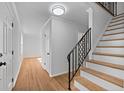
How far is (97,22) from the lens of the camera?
3.58 m

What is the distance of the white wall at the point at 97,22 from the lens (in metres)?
3.47

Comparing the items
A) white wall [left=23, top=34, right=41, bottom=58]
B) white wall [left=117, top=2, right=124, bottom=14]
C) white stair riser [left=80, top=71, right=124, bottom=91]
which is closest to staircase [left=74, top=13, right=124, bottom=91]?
white stair riser [left=80, top=71, right=124, bottom=91]

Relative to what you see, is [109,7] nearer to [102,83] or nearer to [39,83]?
[102,83]

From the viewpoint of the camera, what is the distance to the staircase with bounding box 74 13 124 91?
6.80ft

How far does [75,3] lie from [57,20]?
1373mm

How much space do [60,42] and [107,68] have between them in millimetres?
2505

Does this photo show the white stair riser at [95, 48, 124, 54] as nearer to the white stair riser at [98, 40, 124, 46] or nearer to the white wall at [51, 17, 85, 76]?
the white stair riser at [98, 40, 124, 46]

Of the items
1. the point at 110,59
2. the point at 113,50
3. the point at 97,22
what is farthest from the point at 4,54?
the point at 97,22

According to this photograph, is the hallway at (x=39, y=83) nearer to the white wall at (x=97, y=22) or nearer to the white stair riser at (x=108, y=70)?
A: the white stair riser at (x=108, y=70)

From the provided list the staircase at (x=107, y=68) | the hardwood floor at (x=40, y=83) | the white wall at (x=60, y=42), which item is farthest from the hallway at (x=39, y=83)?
the staircase at (x=107, y=68)

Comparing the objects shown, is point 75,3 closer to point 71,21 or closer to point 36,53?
point 71,21

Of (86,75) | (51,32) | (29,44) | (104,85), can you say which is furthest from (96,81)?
(29,44)

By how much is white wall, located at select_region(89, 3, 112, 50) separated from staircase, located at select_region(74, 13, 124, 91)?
0.17 metres

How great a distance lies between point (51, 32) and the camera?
436 centimetres
